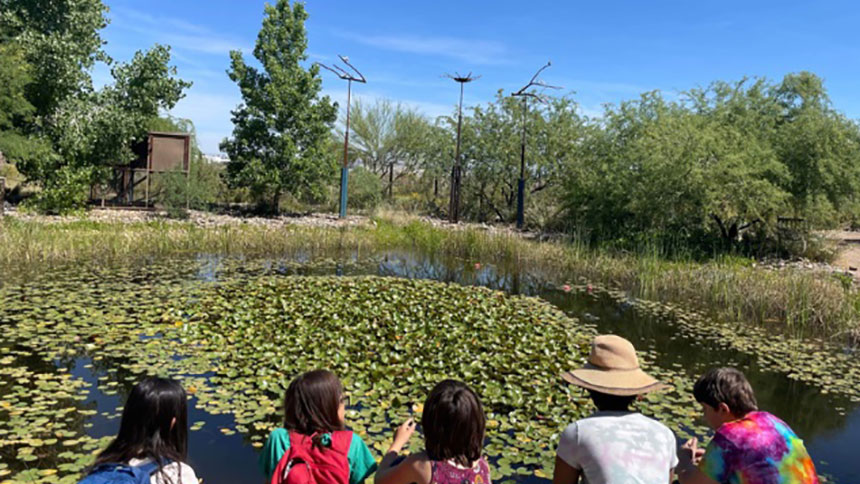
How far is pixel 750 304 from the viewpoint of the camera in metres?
9.41

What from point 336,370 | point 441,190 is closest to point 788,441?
point 336,370

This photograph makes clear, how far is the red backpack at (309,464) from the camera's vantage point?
2.32 m

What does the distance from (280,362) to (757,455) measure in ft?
13.8

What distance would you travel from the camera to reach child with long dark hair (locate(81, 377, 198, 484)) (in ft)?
6.58

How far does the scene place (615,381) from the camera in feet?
7.95

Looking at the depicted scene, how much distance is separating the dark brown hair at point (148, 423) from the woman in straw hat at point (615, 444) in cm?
143

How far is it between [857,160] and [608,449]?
48.6 ft

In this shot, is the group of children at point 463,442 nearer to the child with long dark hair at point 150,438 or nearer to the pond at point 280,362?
the child with long dark hair at point 150,438

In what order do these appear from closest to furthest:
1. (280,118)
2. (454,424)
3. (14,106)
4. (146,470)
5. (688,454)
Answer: (146,470) → (454,424) → (688,454) → (14,106) → (280,118)

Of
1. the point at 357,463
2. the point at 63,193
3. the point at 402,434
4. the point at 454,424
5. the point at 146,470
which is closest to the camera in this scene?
the point at 146,470

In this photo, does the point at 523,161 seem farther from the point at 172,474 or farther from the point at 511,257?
the point at 172,474

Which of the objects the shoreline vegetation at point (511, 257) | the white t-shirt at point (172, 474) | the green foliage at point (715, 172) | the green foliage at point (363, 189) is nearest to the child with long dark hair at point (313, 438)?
the white t-shirt at point (172, 474)

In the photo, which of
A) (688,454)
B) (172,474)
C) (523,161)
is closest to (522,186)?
(523,161)

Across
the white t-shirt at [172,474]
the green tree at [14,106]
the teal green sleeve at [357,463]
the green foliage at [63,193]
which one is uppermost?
the green tree at [14,106]
